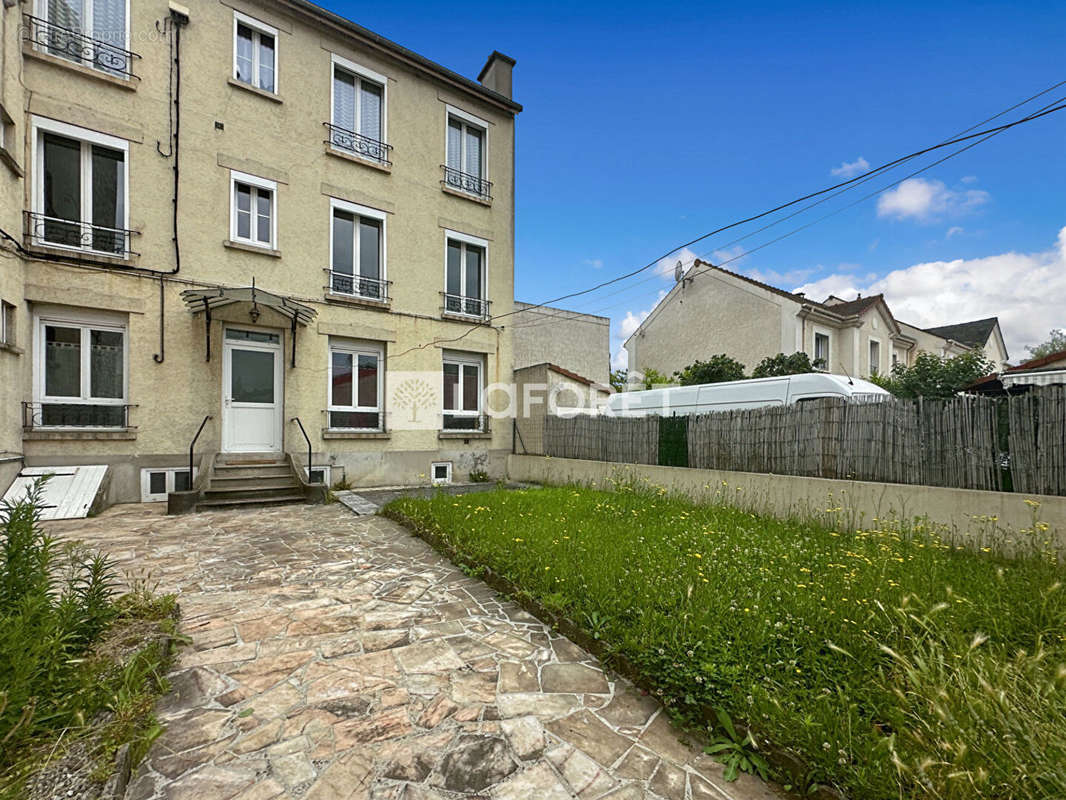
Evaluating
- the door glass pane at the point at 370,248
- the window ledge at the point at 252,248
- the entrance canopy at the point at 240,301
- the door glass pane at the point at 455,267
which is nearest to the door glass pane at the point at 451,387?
the door glass pane at the point at 455,267

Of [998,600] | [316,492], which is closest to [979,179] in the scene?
[998,600]

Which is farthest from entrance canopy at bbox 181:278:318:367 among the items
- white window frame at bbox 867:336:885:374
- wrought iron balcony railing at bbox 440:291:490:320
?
white window frame at bbox 867:336:885:374

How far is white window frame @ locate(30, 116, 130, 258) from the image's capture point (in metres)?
7.21

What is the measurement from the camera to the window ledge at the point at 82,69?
712 centimetres

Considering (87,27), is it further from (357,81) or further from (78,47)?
(357,81)

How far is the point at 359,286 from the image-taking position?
1008 centimetres

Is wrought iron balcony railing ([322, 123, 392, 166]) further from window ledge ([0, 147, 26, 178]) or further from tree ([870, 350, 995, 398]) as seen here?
tree ([870, 350, 995, 398])

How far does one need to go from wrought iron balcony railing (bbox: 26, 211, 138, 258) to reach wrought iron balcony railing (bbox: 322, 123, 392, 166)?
13.7 feet

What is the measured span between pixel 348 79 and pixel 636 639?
473 inches

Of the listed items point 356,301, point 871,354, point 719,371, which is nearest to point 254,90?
point 356,301

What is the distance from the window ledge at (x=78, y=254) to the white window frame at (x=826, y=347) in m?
19.6

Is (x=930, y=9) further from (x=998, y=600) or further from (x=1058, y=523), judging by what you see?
(x=998, y=600)

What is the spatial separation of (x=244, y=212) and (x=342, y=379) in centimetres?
362

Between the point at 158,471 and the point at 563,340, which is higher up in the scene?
the point at 563,340
